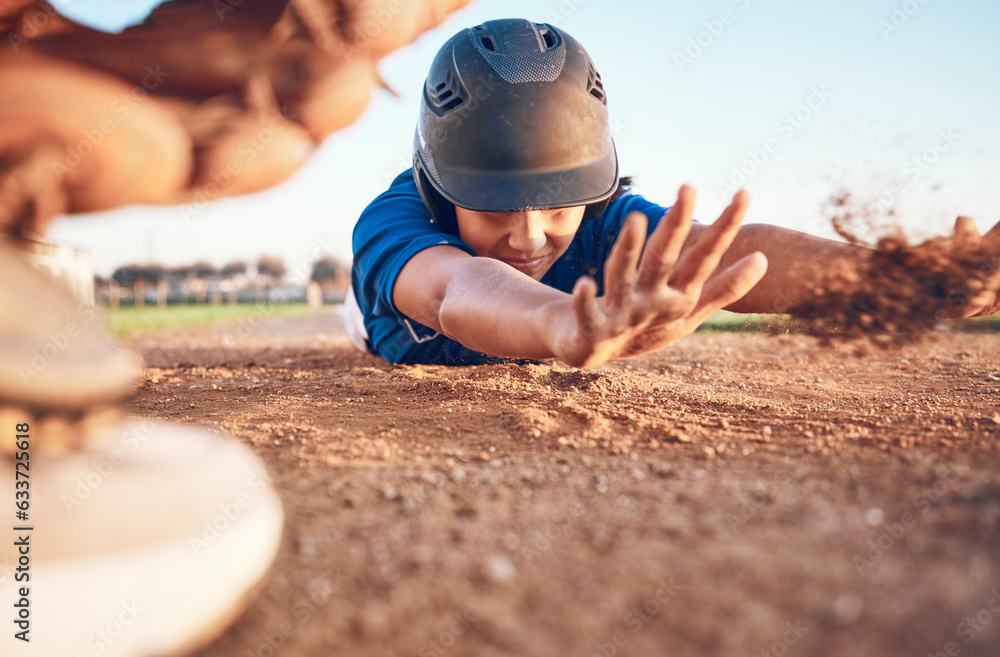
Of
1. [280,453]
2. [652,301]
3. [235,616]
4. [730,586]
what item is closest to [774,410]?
[652,301]

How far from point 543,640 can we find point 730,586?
0.99ft

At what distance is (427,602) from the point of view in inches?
33.9

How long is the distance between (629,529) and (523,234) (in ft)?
4.26

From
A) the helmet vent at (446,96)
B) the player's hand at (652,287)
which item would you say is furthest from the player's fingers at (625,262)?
the helmet vent at (446,96)

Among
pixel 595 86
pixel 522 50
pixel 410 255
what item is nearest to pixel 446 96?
pixel 522 50

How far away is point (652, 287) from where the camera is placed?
119 cm

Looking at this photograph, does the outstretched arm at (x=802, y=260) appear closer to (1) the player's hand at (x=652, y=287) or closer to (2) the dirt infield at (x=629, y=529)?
(2) the dirt infield at (x=629, y=529)

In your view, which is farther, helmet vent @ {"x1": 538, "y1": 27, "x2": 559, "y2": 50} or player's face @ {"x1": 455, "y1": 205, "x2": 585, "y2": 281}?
helmet vent @ {"x1": 538, "y1": 27, "x2": 559, "y2": 50}

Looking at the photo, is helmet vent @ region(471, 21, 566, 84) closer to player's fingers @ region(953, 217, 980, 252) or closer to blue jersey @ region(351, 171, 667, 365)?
blue jersey @ region(351, 171, 667, 365)

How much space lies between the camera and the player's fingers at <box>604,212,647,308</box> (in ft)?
3.59

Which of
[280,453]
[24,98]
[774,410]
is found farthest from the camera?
[774,410]

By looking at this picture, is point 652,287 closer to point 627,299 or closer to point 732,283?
point 627,299

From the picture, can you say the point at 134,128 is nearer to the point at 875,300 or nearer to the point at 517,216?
the point at 517,216

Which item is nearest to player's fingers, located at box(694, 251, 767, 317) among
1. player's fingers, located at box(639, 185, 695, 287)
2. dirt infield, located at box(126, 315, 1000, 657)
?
player's fingers, located at box(639, 185, 695, 287)
